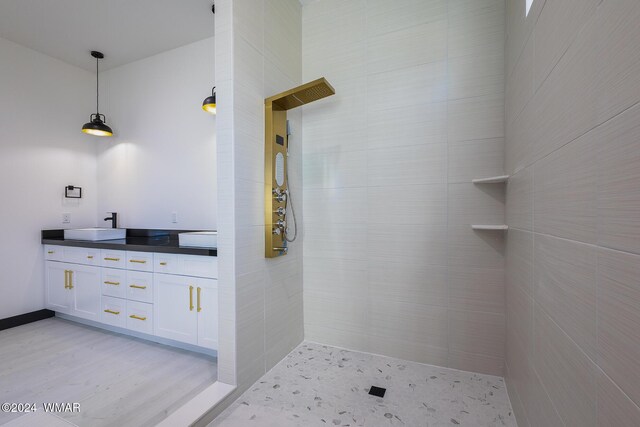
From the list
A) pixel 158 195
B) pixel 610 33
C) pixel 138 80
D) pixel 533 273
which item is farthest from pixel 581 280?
pixel 138 80

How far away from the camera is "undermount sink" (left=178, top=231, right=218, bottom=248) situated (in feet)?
7.48

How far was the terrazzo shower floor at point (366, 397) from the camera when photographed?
1.57 m

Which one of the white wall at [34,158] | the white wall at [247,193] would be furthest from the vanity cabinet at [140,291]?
the white wall at [247,193]

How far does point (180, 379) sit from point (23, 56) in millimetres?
3812

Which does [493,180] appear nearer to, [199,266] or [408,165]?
[408,165]

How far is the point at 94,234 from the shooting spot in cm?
293

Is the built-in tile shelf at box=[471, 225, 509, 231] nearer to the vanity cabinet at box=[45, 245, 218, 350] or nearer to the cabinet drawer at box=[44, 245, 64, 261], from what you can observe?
the vanity cabinet at box=[45, 245, 218, 350]

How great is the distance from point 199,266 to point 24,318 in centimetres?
241

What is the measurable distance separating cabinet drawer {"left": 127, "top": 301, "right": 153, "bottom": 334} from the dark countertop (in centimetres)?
49

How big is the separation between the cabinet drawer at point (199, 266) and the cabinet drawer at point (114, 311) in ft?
2.74

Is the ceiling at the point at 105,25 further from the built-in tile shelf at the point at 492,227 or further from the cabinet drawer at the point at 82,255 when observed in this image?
the built-in tile shelf at the point at 492,227

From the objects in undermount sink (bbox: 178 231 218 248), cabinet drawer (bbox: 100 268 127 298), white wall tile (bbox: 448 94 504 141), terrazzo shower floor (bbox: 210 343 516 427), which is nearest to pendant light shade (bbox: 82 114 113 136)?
cabinet drawer (bbox: 100 268 127 298)

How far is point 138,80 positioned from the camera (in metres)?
3.44

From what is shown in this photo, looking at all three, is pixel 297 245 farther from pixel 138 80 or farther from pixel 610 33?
pixel 138 80
